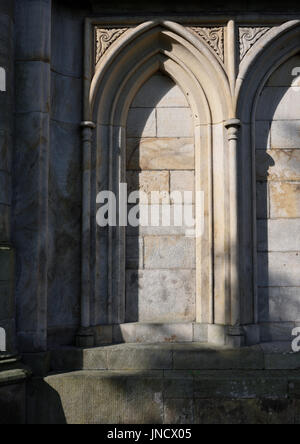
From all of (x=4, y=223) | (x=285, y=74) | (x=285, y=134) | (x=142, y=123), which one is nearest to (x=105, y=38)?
(x=142, y=123)

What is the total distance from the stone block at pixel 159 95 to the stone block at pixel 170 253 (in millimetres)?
1647

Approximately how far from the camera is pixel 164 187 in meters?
5.25

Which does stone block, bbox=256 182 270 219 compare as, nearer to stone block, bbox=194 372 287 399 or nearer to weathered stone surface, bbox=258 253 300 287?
weathered stone surface, bbox=258 253 300 287

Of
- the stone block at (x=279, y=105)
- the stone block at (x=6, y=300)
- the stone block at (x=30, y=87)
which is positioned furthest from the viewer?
the stone block at (x=279, y=105)

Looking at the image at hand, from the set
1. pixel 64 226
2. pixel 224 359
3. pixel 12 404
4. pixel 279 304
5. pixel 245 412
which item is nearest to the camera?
pixel 12 404

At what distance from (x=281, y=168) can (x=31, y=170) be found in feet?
9.54

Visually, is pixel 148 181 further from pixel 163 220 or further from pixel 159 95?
pixel 159 95

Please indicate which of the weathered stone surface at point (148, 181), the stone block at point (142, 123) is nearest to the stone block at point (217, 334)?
the weathered stone surface at point (148, 181)

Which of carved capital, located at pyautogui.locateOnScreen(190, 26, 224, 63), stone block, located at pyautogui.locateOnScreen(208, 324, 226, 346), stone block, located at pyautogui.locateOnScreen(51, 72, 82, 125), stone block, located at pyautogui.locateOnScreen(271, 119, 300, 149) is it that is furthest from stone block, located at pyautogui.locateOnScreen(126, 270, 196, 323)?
carved capital, located at pyautogui.locateOnScreen(190, 26, 224, 63)

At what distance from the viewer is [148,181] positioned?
5270 millimetres

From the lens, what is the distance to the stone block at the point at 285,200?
5.19 metres

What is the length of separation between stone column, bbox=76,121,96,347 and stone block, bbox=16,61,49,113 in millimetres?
610

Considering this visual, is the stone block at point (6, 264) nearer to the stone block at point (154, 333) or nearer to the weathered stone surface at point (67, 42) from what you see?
the stone block at point (154, 333)

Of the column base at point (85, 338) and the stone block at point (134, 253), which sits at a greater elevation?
the stone block at point (134, 253)
